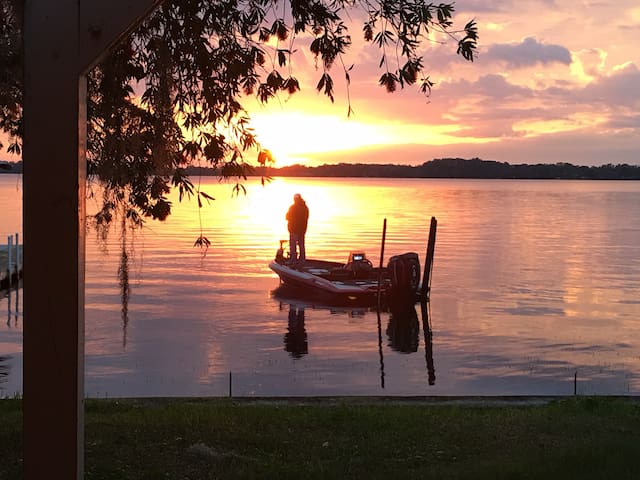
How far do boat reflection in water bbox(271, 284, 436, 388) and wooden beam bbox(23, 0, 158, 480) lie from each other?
552 inches

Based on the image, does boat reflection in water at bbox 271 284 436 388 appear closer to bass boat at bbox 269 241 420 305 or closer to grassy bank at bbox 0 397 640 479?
bass boat at bbox 269 241 420 305

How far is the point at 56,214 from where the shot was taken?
12.5 ft

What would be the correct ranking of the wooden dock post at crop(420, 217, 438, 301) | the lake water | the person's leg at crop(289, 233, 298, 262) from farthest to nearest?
1. the wooden dock post at crop(420, 217, 438, 301)
2. the person's leg at crop(289, 233, 298, 262)
3. the lake water

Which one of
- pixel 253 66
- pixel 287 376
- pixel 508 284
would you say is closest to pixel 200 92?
pixel 253 66

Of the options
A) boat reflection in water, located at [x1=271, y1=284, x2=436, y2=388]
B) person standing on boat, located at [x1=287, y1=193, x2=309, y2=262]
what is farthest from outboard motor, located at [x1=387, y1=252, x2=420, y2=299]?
person standing on boat, located at [x1=287, y1=193, x2=309, y2=262]

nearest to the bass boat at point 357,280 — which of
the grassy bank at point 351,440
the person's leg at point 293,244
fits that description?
Answer: the person's leg at point 293,244

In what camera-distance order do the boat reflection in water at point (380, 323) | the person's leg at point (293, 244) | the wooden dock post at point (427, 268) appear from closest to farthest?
the boat reflection in water at point (380, 323) → the person's leg at point (293, 244) → the wooden dock post at point (427, 268)

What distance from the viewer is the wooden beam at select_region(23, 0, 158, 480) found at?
376 cm

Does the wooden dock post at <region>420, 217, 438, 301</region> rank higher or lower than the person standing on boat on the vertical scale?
lower

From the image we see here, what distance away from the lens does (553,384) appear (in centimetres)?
1727

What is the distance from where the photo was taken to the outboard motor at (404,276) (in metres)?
29.5

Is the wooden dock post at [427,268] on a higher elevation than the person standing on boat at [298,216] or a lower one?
lower

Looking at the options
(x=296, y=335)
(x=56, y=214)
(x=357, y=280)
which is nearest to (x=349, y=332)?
(x=296, y=335)

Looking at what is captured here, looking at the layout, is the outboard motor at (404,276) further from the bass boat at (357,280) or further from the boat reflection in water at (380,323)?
the boat reflection in water at (380,323)
